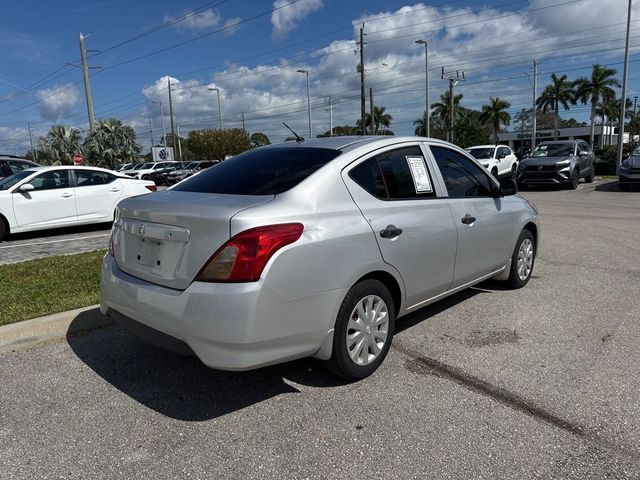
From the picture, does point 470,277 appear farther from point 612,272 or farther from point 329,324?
point 612,272

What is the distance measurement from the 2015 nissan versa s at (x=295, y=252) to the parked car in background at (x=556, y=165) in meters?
15.8

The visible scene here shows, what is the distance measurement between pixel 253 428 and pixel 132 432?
70 cm

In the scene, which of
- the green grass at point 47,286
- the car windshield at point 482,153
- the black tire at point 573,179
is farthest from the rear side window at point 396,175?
the car windshield at point 482,153

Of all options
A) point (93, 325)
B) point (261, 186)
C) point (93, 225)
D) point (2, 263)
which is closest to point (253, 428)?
point (261, 186)

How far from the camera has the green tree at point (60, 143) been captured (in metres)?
53.1

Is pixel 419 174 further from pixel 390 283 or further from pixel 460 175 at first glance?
pixel 390 283

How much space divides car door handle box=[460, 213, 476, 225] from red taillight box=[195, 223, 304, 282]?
2.02 meters

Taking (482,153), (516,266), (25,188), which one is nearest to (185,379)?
(516,266)

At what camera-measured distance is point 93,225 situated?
1177 centimetres

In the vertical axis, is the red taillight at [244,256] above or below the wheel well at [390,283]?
above

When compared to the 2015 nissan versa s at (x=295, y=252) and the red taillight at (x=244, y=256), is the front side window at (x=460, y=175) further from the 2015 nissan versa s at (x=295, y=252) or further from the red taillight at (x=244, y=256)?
the red taillight at (x=244, y=256)

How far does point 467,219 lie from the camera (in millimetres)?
4383

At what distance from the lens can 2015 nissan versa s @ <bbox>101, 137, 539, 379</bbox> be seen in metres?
2.88

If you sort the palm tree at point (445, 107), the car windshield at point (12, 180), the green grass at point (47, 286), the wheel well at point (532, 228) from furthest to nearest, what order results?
the palm tree at point (445, 107) → the car windshield at point (12, 180) → the wheel well at point (532, 228) → the green grass at point (47, 286)
